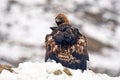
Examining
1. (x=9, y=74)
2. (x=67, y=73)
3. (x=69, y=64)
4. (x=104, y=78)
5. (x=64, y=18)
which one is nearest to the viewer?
(x=9, y=74)

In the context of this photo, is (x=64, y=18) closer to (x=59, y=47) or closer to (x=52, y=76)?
(x=59, y=47)

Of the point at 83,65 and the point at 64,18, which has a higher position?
the point at 64,18

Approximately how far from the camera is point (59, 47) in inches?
1201

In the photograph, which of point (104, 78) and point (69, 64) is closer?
point (104, 78)

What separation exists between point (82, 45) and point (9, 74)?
11024 millimetres

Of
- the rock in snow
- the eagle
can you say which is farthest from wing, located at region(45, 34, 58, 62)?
the rock in snow

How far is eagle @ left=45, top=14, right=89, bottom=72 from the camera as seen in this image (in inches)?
1181

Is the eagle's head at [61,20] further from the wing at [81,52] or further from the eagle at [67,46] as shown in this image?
the wing at [81,52]

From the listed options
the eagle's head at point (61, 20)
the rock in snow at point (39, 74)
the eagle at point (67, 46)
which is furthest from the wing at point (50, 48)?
the rock in snow at point (39, 74)

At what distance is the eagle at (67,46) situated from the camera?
3000 centimetres

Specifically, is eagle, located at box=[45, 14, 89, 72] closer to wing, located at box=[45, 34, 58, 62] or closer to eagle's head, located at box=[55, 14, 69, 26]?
wing, located at box=[45, 34, 58, 62]

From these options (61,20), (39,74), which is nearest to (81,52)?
(61,20)

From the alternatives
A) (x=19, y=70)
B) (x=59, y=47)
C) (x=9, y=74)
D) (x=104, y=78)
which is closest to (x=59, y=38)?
(x=59, y=47)

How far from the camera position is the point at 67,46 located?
30.5 m
